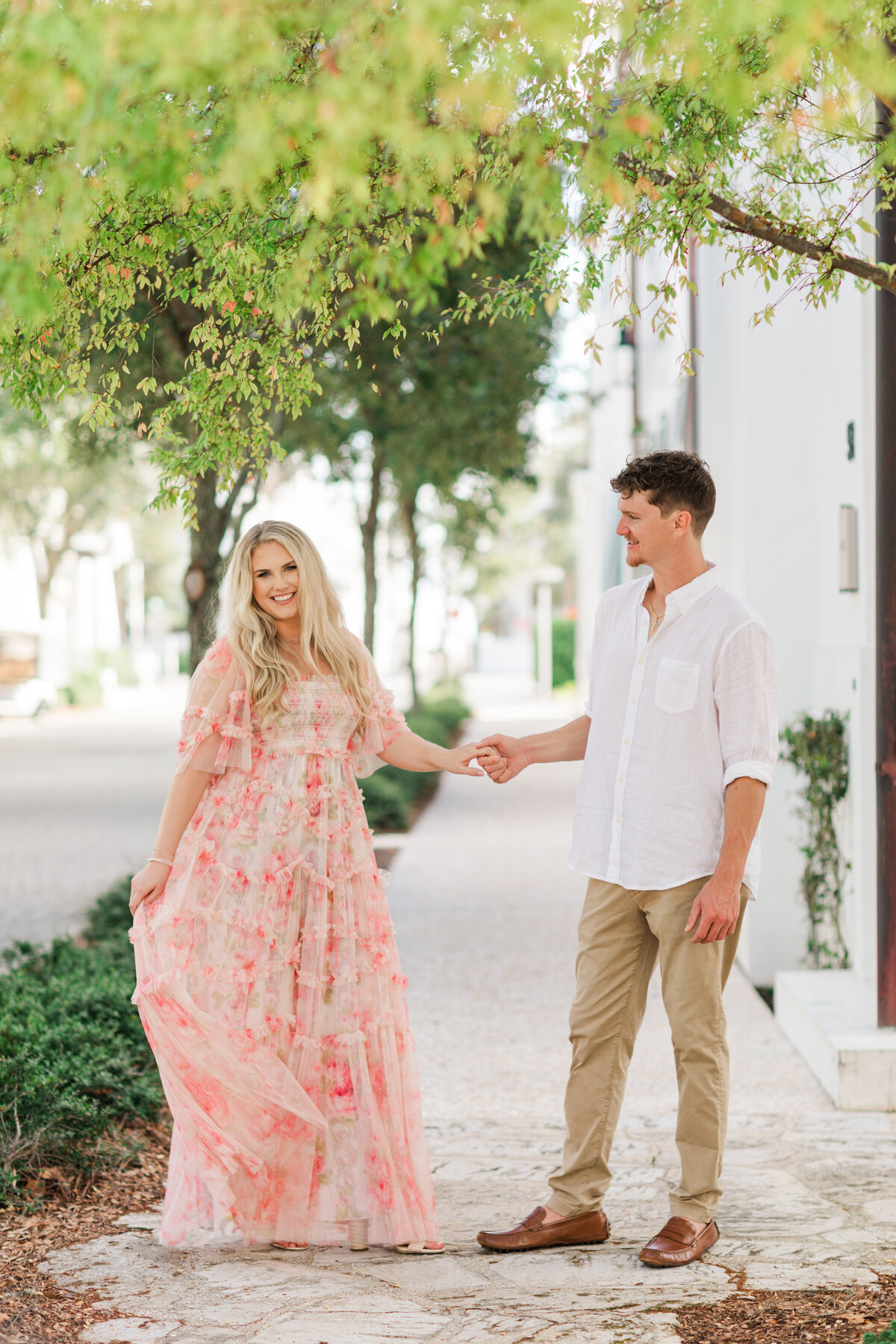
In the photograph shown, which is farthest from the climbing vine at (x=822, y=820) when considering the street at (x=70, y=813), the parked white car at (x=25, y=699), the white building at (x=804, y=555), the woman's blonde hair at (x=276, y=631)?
the parked white car at (x=25, y=699)

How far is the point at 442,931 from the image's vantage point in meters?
9.27

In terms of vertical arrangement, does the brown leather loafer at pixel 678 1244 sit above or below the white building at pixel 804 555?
below

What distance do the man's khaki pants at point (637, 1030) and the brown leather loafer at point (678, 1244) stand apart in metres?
0.03

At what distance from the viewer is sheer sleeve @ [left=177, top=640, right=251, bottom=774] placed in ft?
12.7

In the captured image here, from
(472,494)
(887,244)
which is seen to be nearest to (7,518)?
(472,494)

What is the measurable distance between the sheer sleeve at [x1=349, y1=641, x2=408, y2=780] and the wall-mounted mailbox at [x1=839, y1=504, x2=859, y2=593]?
274cm

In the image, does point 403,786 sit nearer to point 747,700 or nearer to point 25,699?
point 747,700

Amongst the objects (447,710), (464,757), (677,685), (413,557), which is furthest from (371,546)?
(677,685)

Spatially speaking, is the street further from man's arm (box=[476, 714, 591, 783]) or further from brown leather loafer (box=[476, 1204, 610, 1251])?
brown leather loafer (box=[476, 1204, 610, 1251])

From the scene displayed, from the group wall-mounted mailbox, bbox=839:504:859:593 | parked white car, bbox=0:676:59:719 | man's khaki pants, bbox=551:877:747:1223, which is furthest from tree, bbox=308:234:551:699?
parked white car, bbox=0:676:59:719

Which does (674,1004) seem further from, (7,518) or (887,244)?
(7,518)

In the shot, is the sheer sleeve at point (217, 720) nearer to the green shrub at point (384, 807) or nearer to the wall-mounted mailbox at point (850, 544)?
the wall-mounted mailbox at point (850, 544)

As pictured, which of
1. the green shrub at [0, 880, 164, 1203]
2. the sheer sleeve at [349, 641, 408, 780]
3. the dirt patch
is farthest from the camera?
the green shrub at [0, 880, 164, 1203]

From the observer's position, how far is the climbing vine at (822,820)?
22.2 ft
